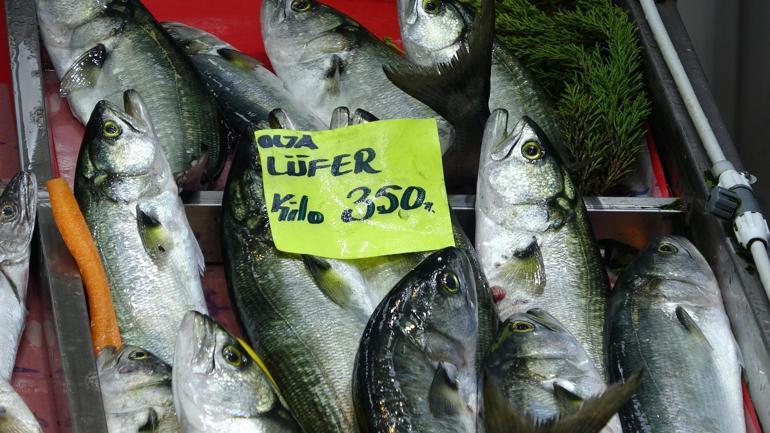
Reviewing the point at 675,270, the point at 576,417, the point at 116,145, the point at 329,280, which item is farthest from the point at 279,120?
the point at 576,417

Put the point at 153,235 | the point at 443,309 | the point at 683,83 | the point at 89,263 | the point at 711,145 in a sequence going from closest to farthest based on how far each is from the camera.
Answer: the point at 443,309 → the point at 89,263 → the point at 153,235 → the point at 711,145 → the point at 683,83

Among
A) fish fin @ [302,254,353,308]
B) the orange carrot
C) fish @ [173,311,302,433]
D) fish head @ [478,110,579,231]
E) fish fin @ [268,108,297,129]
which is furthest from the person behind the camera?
fish fin @ [268,108,297,129]

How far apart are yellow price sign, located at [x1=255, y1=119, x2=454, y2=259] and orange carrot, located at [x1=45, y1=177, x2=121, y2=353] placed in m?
0.44

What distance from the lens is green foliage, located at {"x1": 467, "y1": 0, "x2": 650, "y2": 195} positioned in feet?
10.4

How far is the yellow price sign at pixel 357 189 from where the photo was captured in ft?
8.96

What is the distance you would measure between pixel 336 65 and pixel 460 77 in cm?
59

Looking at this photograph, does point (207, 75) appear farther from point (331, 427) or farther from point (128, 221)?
point (331, 427)

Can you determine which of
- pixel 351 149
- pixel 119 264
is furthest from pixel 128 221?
pixel 351 149

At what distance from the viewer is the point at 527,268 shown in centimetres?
277

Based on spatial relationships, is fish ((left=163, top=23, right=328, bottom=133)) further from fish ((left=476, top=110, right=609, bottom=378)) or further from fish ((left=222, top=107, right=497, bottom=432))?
fish ((left=476, top=110, right=609, bottom=378))

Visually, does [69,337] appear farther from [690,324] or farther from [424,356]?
[690,324]

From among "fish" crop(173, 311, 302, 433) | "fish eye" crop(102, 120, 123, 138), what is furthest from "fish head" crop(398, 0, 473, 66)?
"fish" crop(173, 311, 302, 433)

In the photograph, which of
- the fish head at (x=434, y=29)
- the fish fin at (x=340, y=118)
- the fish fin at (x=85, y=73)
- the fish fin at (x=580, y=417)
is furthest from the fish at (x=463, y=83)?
the fish fin at (x=580, y=417)

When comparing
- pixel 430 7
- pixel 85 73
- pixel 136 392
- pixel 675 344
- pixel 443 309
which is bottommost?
pixel 675 344
